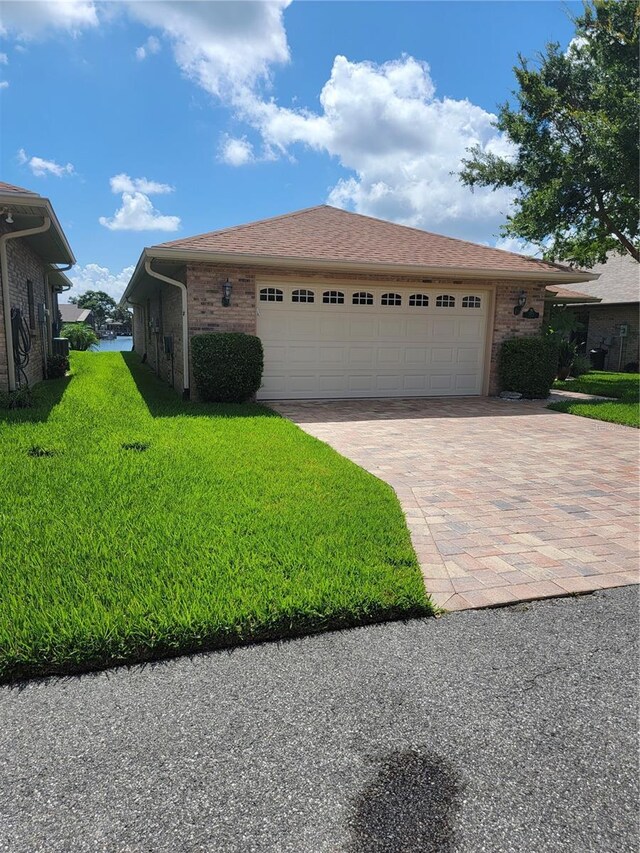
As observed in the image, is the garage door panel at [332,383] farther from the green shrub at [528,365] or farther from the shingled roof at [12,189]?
the shingled roof at [12,189]

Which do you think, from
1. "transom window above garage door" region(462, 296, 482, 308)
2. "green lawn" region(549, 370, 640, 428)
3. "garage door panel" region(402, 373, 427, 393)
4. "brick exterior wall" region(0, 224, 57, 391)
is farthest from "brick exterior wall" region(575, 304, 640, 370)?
"brick exterior wall" region(0, 224, 57, 391)

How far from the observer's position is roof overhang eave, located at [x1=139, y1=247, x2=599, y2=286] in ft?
31.3

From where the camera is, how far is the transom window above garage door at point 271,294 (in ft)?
35.6

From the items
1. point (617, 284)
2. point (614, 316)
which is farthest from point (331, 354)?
point (617, 284)

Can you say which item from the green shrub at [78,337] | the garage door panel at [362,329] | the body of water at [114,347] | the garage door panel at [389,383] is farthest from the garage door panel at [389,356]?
the body of water at [114,347]

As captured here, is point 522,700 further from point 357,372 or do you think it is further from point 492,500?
point 357,372

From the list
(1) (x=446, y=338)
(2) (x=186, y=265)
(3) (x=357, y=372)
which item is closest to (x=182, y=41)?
(2) (x=186, y=265)

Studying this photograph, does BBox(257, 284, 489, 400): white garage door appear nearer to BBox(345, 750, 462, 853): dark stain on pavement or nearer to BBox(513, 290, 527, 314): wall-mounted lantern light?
BBox(513, 290, 527, 314): wall-mounted lantern light

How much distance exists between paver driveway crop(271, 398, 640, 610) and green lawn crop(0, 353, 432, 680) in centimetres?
38

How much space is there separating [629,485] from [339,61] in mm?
11212

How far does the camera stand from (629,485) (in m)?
5.77

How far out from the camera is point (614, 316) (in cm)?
2116

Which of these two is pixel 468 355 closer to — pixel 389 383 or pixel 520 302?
pixel 520 302

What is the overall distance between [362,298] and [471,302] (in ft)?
8.59
